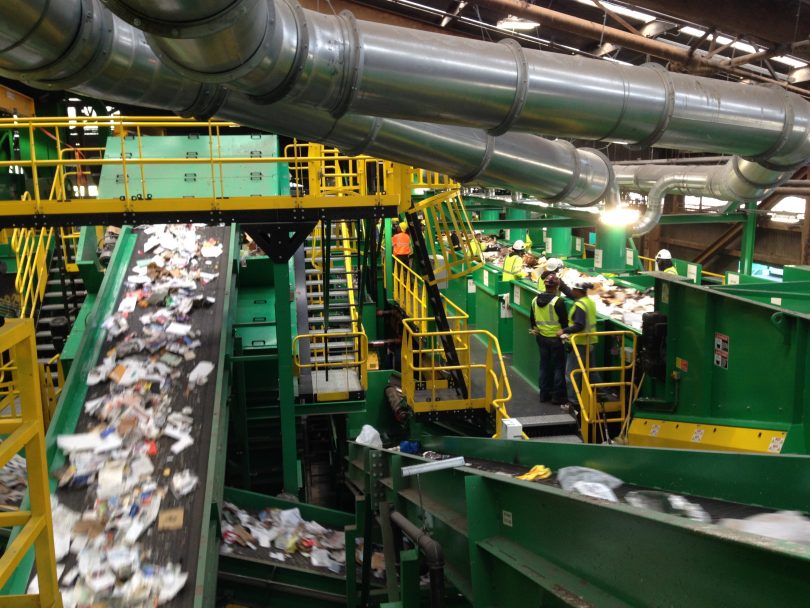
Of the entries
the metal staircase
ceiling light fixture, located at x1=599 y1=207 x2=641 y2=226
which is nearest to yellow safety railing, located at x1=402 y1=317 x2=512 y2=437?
the metal staircase

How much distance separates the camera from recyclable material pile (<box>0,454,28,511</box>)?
6.04 meters

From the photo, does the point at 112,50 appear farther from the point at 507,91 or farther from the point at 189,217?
the point at 189,217

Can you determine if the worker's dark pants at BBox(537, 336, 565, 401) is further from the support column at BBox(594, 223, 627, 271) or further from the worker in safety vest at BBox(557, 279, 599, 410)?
the support column at BBox(594, 223, 627, 271)

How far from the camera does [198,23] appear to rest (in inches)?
109

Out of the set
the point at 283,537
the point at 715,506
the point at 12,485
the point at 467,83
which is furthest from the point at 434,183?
the point at 715,506

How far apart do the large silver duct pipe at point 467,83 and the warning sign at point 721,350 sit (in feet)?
6.01

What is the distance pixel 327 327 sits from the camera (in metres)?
A: 9.88

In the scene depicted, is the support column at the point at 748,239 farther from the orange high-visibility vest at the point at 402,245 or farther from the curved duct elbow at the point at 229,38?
the curved duct elbow at the point at 229,38

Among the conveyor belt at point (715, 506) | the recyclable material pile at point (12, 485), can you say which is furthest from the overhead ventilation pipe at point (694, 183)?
the recyclable material pile at point (12, 485)

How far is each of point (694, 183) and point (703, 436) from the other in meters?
6.05

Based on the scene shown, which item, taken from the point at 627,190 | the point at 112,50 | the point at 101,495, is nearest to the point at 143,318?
the point at 101,495

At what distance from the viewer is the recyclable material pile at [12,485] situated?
6.04 m

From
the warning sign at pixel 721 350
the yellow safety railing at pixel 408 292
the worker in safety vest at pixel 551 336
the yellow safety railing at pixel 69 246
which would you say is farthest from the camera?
the yellow safety railing at pixel 408 292

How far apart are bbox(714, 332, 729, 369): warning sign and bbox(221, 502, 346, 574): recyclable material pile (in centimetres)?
414
